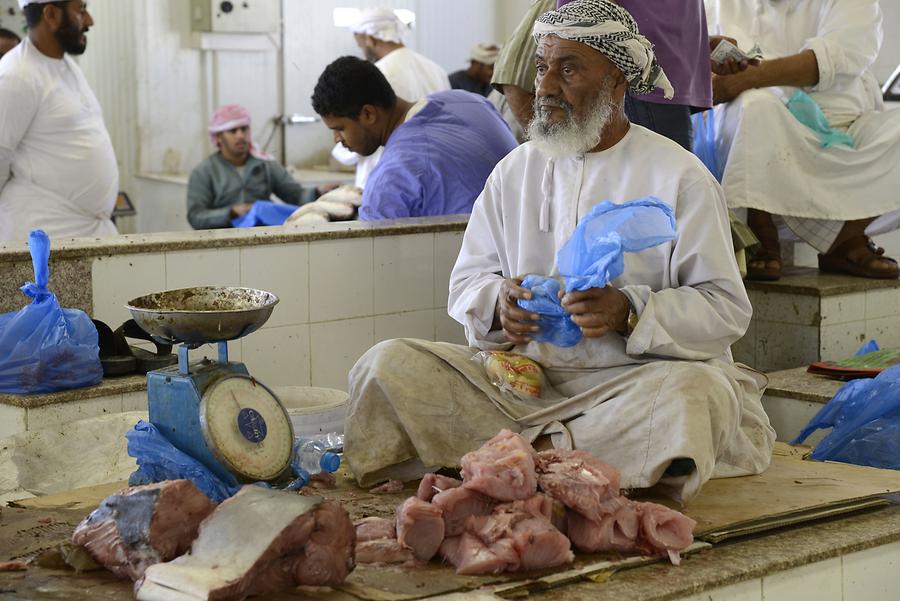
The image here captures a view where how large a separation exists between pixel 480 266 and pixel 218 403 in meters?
1.09

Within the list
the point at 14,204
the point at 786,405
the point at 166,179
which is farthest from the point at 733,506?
the point at 166,179

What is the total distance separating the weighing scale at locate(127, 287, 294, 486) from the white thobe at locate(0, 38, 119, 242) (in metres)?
3.15

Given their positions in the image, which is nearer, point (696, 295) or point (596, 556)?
point (596, 556)

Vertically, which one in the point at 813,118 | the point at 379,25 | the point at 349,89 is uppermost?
the point at 379,25

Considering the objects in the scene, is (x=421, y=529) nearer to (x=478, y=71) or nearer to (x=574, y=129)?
(x=574, y=129)

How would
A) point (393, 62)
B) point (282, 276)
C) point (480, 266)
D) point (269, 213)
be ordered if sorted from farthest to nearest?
point (393, 62), point (269, 213), point (282, 276), point (480, 266)

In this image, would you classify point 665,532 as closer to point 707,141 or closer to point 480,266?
point 480,266

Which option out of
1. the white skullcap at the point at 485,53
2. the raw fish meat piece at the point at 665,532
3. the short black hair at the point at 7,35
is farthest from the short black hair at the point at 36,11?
the white skullcap at the point at 485,53

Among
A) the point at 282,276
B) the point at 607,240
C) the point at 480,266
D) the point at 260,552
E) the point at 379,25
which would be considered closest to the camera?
the point at 260,552

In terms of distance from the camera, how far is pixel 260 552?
9.00ft

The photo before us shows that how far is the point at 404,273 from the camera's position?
554 cm

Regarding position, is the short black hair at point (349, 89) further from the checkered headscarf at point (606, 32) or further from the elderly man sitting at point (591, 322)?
the checkered headscarf at point (606, 32)

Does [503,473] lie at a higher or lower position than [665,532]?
higher

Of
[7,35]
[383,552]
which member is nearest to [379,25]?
[7,35]
